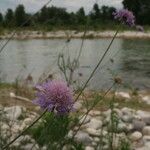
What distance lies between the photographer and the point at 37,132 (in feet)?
17.5

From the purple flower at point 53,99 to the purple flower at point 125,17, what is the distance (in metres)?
0.82

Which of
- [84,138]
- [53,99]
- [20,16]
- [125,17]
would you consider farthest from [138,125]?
[53,99]

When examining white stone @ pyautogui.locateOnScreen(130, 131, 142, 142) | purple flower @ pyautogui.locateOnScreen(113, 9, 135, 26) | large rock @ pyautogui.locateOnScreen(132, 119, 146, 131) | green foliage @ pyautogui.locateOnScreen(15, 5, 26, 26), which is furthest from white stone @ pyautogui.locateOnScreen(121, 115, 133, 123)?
purple flower @ pyautogui.locateOnScreen(113, 9, 135, 26)

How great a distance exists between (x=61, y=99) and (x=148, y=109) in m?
6.84

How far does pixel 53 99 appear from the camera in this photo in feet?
5.95

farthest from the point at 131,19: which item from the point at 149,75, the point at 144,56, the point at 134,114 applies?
the point at 144,56

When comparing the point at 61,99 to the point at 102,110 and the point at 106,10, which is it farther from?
the point at 106,10

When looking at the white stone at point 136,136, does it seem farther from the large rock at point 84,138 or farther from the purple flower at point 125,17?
the purple flower at point 125,17

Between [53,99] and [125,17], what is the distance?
984 mm

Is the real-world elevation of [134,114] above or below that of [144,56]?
above

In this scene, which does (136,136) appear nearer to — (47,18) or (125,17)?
(47,18)

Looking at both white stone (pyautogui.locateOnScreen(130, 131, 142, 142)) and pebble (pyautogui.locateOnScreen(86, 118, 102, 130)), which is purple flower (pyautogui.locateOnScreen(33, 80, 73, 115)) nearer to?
white stone (pyautogui.locateOnScreen(130, 131, 142, 142))

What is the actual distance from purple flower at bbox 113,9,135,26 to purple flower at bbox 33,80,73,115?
0.82m

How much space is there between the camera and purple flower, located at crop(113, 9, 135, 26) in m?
2.65
